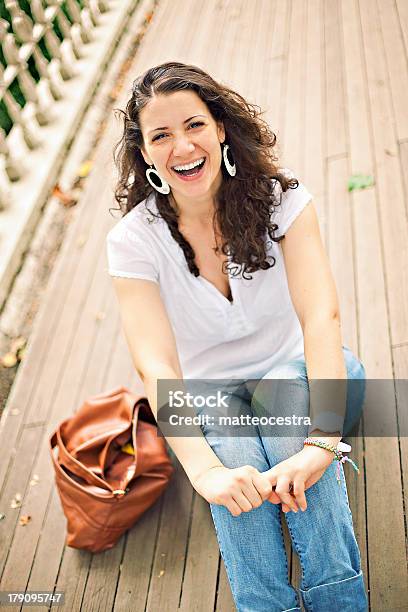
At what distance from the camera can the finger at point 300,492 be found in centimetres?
168

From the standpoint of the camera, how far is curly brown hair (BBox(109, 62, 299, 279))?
1.78m

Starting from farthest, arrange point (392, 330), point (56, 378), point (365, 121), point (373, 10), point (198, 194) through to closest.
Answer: point (373, 10)
point (365, 121)
point (56, 378)
point (392, 330)
point (198, 194)

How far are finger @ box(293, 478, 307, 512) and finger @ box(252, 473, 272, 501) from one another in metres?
0.06

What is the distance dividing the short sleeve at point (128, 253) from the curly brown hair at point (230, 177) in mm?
90

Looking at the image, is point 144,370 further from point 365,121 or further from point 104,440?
point 365,121

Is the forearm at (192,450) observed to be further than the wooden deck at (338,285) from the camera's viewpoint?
No

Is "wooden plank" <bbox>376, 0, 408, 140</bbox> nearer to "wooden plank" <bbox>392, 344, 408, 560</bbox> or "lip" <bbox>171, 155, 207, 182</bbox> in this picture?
"wooden plank" <bbox>392, 344, 408, 560</bbox>

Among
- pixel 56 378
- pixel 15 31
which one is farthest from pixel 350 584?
pixel 15 31

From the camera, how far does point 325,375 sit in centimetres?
185

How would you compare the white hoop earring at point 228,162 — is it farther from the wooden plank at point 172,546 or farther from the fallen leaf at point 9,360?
the fallen leaf at point 9,360

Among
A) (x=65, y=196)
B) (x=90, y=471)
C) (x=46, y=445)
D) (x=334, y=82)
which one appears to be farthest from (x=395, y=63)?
(x=90, y=471)

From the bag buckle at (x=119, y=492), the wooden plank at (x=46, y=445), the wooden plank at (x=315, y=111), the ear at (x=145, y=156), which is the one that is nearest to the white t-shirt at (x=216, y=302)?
the ear at (x=145, y=156)

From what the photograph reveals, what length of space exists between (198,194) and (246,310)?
36 cm

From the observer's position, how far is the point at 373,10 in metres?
4.24
